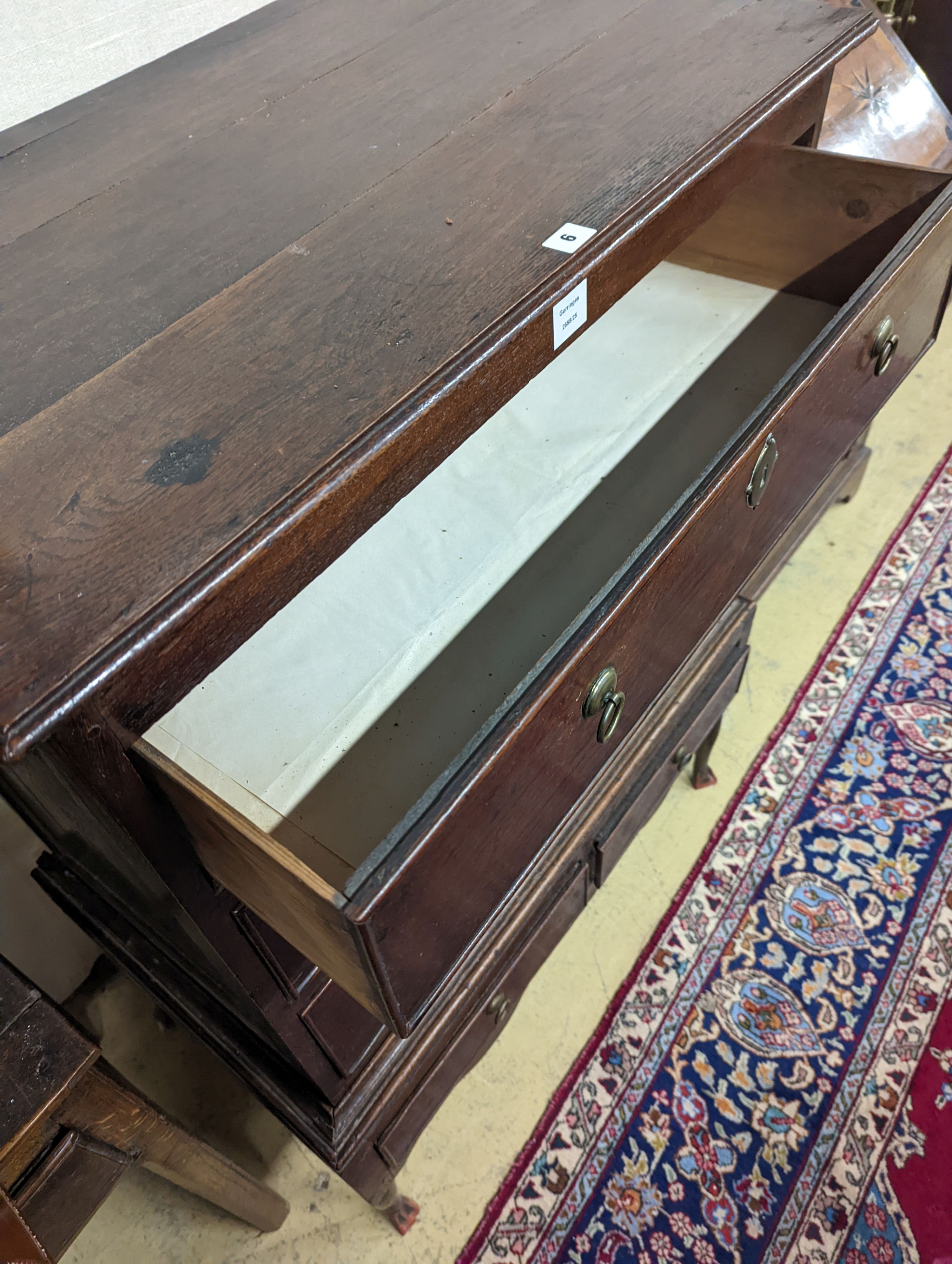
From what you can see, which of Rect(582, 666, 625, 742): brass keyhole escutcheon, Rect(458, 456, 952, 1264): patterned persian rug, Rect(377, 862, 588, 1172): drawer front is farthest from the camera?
Rect(458, 456, 952, 1264): patterned persian rug

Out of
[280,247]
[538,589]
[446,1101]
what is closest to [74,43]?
[280,247]

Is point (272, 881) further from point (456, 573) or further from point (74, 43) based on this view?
point (74, 43)

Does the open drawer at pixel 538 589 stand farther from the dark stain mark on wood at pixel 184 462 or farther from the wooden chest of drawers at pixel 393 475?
the dark stain mark on wood at pixel 184 462

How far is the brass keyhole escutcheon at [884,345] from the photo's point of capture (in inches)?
30.8

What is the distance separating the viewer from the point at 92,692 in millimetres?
395

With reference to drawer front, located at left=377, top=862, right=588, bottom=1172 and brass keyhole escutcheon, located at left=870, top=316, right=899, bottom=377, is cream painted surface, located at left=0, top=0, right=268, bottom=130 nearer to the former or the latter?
brass keyhole escutcheon, located at left=870, top=316, right=899, bottom=377

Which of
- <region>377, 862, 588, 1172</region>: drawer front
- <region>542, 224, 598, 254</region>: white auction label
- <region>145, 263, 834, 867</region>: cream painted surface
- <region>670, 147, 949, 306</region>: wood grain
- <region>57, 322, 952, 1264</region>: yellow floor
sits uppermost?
<region>542, 224, 598, 254</region>: white auction label

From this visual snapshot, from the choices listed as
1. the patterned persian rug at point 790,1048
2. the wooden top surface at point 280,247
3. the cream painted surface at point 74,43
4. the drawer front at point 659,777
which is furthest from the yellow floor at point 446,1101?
the cream painted surface at point 74,43

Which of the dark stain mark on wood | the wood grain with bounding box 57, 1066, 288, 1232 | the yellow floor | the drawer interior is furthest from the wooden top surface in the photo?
the yellow floor

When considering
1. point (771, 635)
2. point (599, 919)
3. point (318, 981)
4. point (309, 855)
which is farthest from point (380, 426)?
point (771, 635)

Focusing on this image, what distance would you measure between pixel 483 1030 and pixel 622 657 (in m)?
0.45

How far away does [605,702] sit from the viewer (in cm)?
57

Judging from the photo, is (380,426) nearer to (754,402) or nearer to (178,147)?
(178,147)

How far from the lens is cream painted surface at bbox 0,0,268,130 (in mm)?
794
